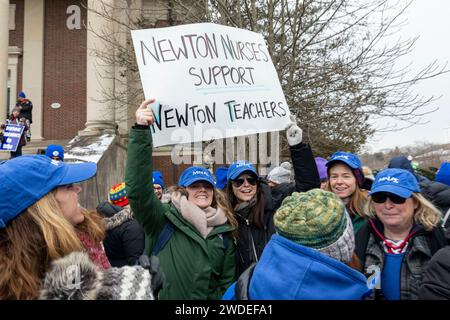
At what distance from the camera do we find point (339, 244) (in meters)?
1.53

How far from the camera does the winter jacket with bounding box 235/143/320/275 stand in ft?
10.0

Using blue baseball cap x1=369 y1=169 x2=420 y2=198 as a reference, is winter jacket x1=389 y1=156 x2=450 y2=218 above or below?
below

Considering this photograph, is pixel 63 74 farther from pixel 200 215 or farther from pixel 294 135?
pixel 200 215

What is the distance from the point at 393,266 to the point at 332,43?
7146mm

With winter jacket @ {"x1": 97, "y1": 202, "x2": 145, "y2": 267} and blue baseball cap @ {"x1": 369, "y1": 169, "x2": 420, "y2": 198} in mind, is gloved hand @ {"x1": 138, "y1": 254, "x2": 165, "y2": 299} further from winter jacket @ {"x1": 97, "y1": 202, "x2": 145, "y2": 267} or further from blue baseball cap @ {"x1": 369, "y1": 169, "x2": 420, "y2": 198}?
winter jacket @ {"x1": 97, "y1": 202, "x2": 145, "y2": 267}

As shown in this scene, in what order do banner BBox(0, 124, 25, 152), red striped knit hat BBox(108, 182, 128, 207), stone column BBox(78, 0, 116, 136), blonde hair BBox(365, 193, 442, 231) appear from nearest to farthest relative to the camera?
blonde hair BBox(365, 193, 442, 231), red striped knit hat BBox(108, 182, 128, 207), banner BBox(0, 124, 25, 152), stone column BBox(78, 0, 116, 136)

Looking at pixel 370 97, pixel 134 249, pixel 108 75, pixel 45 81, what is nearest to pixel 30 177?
pixel 134 249

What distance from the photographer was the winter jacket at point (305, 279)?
1447mm

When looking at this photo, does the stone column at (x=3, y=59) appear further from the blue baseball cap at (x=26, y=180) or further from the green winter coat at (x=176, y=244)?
the blue baseball cap at (x=26, y=180)

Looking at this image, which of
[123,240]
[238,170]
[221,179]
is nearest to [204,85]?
[238,170]

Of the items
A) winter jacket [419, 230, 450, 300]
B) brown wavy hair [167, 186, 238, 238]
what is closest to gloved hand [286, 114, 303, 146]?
brown wavy hair [167, 186, 238, 238]

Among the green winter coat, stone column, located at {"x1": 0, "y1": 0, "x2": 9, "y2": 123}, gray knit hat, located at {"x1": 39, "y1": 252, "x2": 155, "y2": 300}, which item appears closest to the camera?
gray knit hat, located at {"x1": 39, "y1": 252, "x2": 155, "y2": 300}

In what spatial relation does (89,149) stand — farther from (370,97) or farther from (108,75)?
(370,97)

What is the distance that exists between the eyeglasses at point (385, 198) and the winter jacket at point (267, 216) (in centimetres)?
68
